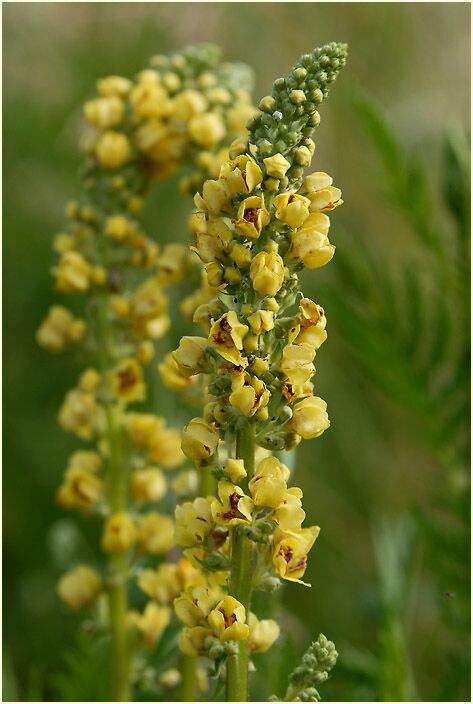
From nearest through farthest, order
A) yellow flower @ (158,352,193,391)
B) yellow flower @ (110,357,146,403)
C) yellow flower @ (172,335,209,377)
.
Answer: yellow flower @ (172,335,209,377), yellow flower @ (158,352,193,391), yellow flower @ (110,357,146,403)

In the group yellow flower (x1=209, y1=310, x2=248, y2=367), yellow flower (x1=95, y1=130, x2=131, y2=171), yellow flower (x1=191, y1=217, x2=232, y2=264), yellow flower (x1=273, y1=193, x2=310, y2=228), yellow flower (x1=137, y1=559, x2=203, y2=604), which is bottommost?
yellow flower (x1=137, y1=559, x2=203, y2=604)

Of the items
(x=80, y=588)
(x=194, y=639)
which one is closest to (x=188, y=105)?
(x=80, y=588)

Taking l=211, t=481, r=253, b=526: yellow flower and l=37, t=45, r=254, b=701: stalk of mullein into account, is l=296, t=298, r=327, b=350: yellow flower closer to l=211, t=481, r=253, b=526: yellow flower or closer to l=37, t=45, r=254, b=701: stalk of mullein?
l=211, t=481, r=253, b=526: yellow flower

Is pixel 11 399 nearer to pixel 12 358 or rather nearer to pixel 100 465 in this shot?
pixel 12 358

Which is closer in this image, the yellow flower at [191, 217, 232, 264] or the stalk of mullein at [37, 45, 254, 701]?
the yellow flower at [191, 217, 232, 264]

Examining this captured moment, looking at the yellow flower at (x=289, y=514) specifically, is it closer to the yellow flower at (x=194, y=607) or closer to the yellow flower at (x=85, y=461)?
the yellow flower at (x=194, y=607)

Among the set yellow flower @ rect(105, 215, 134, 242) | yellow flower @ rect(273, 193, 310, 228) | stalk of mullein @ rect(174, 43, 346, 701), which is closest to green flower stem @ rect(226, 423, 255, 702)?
stalk of mullein @ rect(174, 43, 346, 701)

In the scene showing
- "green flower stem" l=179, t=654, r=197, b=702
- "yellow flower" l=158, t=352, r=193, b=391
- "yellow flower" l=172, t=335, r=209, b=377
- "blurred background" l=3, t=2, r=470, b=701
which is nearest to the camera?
"yellow flower" l=172, t=335, r=209, b=377

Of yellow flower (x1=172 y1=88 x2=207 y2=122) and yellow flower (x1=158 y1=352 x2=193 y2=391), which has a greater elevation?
yellow flower (x1=172 y1=88 x2=207 y2=122)
